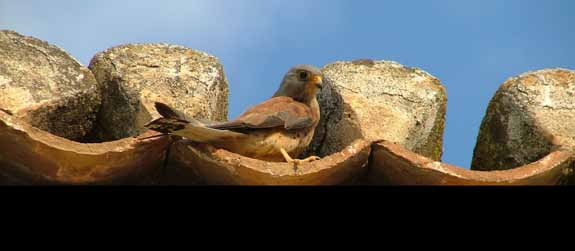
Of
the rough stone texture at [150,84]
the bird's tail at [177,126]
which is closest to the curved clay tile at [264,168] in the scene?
the bird's tail at [177,126]

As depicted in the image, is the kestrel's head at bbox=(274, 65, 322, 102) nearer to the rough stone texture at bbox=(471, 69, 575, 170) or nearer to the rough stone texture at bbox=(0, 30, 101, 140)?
the rough stone texture at bbox=(471, 69, 575, 170)

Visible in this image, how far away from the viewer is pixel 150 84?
173 inches

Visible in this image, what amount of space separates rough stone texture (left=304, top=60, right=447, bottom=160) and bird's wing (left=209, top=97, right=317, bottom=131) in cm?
15

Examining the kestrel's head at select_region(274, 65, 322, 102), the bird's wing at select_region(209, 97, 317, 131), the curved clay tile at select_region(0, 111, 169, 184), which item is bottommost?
the curved clay tile at select_region(0, 111, 169, 184)

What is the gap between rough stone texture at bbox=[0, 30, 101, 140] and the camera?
4.01 m

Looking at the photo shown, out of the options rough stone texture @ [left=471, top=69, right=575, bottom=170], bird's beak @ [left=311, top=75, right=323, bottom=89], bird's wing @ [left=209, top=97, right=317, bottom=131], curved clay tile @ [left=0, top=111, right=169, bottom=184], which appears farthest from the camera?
bird's beak @ [left=311, top=75, right=323, bottom=89]

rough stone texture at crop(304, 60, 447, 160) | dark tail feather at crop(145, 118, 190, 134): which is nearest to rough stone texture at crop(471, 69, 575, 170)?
rough stone texture at crop(304, 60, 447, 160)

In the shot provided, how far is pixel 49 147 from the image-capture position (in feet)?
10.6

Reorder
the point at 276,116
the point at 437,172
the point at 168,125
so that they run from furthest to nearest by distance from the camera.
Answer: the point at 276,116 → the point at 168,125 → the point at 437,172

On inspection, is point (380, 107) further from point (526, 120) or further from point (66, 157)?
point (66, 157)

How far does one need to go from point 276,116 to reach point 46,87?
0.93m

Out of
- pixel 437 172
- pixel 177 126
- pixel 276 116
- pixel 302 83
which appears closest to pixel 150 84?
pixel 276 116
